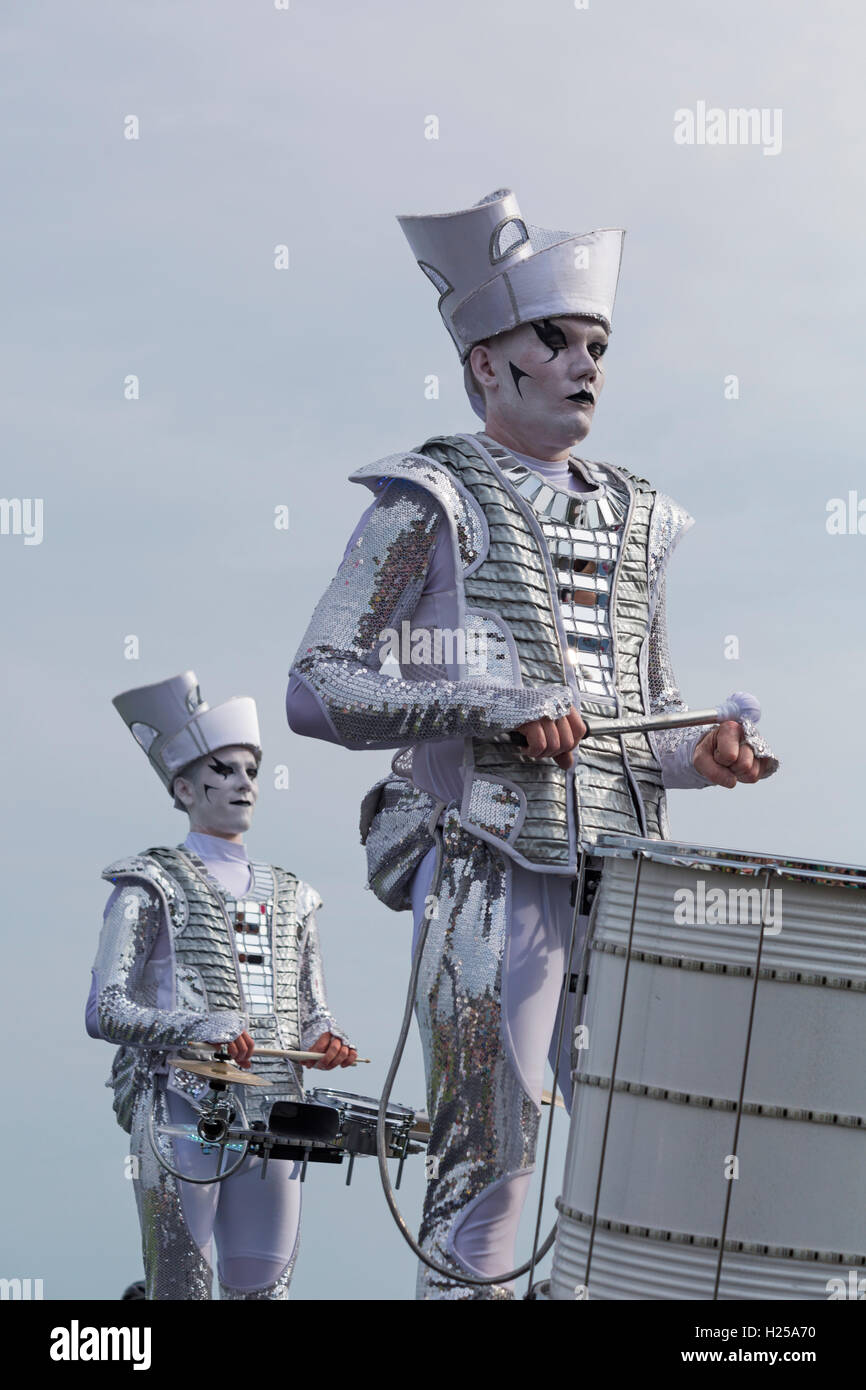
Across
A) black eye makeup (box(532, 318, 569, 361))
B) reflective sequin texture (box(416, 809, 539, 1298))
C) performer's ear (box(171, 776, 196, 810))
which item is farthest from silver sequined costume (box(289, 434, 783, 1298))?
performer's ear (box(171, 776, 196, 810))

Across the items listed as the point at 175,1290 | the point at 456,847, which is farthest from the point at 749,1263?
the point at 175,1290

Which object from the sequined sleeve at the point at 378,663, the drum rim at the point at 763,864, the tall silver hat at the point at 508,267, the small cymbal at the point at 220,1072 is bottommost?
the small cymbal at the point at 220,1072

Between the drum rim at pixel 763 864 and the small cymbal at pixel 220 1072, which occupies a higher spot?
the drum rim at pixel 763 864

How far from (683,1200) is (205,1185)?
3927 mm

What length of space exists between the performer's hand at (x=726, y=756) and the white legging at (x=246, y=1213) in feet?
10.8

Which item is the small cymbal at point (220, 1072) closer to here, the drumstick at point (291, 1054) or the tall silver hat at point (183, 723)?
the drumstick at point (291, 1054)

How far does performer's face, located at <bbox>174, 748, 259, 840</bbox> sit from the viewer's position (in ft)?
25.8

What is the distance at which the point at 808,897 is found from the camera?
372cm

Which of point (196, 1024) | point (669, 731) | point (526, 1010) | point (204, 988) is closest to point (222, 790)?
point (204, 988)

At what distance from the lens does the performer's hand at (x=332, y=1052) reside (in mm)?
7520

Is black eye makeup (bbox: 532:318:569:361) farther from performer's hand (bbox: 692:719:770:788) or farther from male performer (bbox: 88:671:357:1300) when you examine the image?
male performer (bbox: 88:671:357:1300)

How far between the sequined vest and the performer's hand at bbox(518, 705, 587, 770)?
0.47 feet

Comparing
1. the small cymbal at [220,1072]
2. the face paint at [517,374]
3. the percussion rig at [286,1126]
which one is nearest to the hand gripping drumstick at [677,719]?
the face paint at [517,374]

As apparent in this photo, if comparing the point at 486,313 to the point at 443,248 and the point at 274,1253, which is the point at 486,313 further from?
the point at 274,1253
